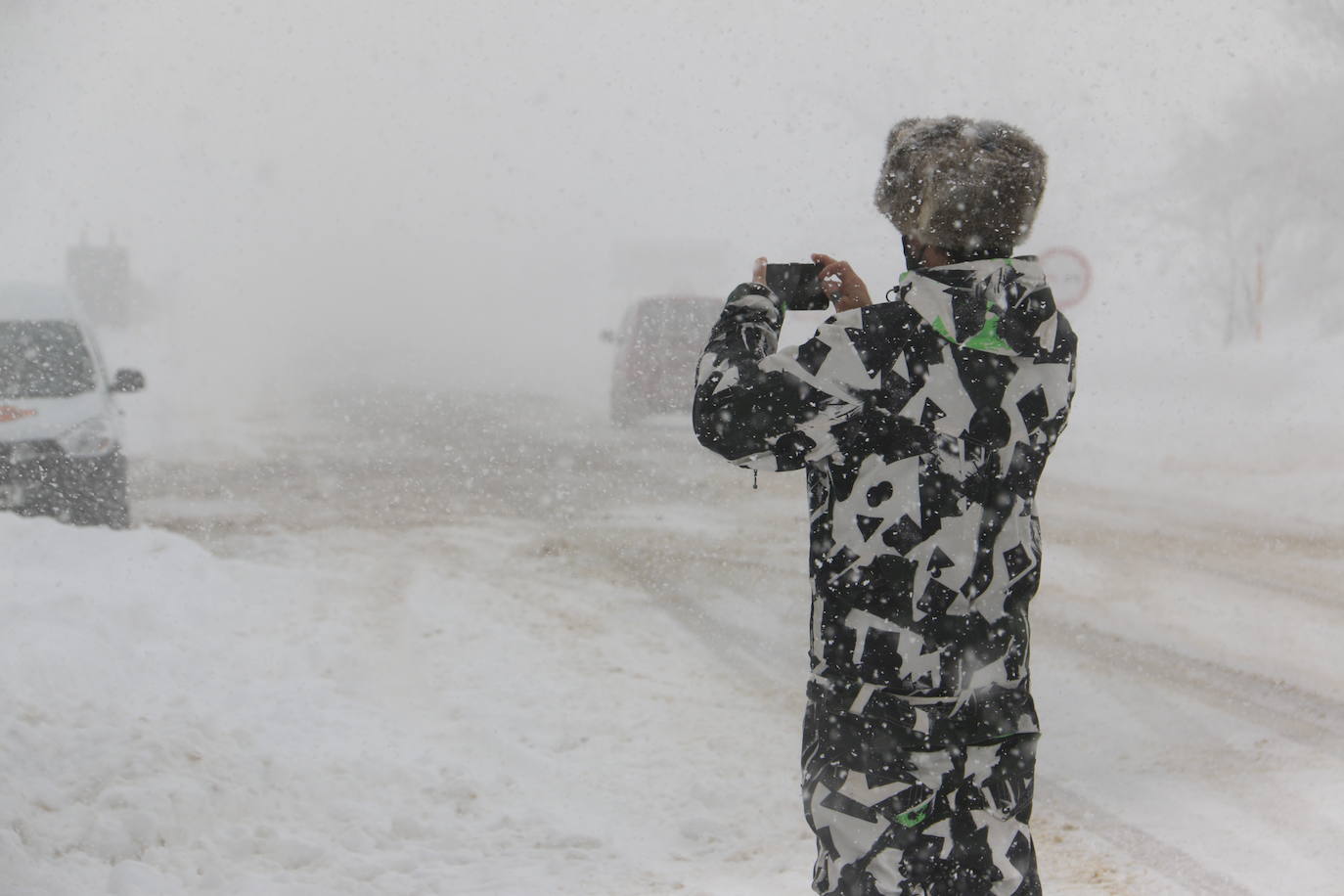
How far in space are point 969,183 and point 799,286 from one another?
1.01 feet

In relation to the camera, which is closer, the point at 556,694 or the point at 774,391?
the point at 774,391

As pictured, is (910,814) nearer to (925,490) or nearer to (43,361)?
(925,490)

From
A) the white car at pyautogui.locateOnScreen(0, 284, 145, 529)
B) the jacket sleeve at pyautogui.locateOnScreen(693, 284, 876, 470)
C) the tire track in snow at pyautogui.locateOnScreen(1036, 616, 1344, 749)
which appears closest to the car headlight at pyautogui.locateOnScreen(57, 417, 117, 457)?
the white car at pyautogui.locateOnScreen(0, 284, 145, 529)

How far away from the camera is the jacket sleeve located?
64.3 inches

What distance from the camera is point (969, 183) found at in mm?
1655

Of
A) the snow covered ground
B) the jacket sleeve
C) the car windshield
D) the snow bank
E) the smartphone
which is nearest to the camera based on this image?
the jacket sleeve

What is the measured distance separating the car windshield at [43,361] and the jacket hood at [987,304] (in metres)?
7.29

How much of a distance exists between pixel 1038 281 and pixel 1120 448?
1205 centimetres

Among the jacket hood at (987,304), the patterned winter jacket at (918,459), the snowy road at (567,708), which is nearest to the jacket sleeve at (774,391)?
the patterned winter jacket at (918,459)

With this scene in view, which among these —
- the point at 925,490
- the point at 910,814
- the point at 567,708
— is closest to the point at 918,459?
the point at 925,490

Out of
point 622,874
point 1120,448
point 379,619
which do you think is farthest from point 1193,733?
point 1120,448

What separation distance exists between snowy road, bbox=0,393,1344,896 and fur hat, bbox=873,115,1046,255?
2.12 m

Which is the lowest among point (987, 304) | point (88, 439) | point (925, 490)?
point (88, 439)

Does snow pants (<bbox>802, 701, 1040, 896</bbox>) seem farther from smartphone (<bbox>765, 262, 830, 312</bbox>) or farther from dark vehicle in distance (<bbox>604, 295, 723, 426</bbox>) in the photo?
dark vehicle in distance (<bbox>604, 295, 723, 426</bbox>)
